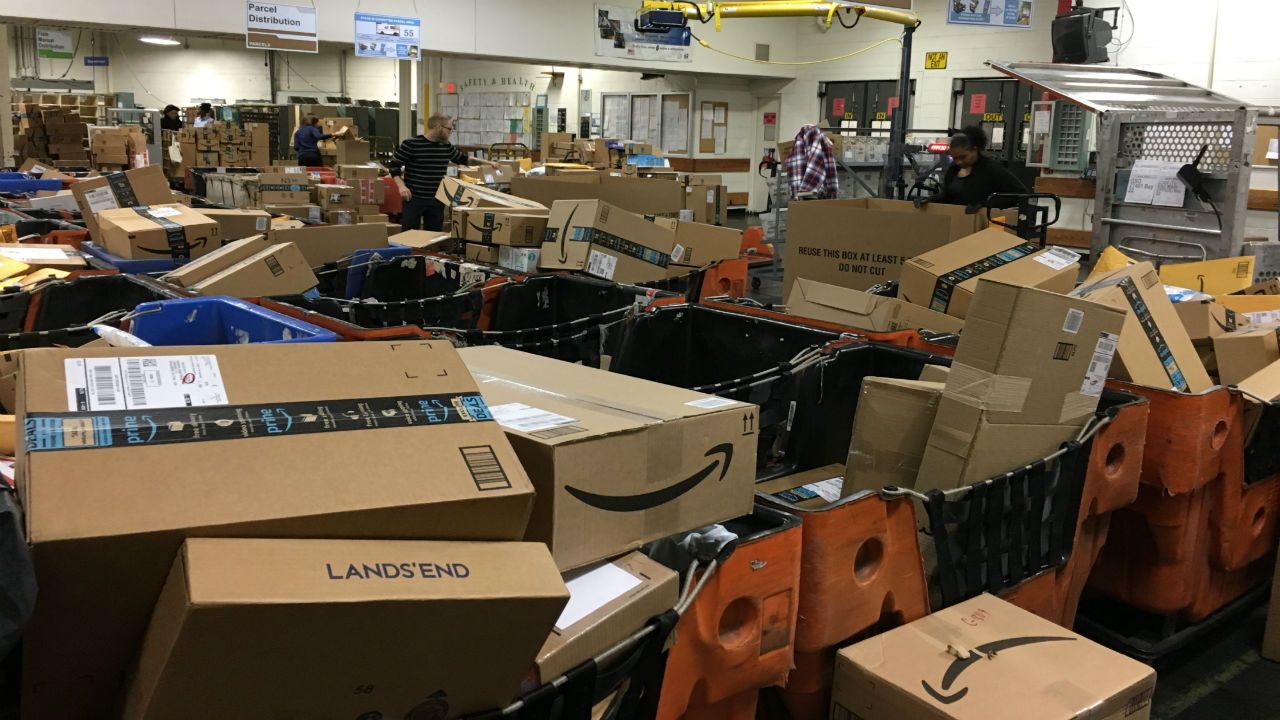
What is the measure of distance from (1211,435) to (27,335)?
3.27 m

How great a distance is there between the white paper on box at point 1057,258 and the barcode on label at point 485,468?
9.16ft

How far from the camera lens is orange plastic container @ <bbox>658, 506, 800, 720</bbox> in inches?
64.1

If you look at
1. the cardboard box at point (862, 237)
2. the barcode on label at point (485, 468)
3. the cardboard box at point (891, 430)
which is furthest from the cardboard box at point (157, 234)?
the barcode on label at point (485, 468)

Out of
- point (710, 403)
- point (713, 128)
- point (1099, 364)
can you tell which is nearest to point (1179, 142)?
point (1099, 364)

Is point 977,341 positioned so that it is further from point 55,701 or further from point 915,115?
point 915,115

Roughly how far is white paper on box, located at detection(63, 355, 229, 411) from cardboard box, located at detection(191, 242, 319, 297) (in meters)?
2.29

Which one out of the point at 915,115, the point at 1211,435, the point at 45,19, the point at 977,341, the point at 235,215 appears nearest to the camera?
the point at 977,341

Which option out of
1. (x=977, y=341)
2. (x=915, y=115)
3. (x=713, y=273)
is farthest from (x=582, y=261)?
(x=915, y=115)

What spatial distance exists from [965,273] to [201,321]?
2566 mm

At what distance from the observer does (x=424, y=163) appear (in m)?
8.67

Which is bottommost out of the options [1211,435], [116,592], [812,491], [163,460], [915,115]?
[812,491]

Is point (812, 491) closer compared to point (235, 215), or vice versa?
point (812, 491)

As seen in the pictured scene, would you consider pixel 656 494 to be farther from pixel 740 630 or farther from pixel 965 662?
pixel 965 662

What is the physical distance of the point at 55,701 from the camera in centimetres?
115
